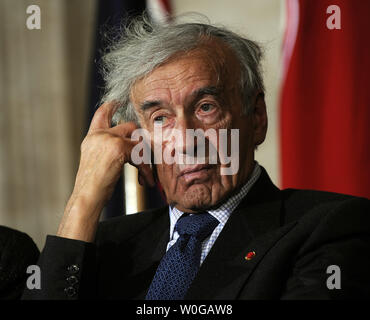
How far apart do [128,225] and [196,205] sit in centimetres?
50

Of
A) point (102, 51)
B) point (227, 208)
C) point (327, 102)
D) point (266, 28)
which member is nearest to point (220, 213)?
point (227, 208)

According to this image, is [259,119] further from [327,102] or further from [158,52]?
[327,102]

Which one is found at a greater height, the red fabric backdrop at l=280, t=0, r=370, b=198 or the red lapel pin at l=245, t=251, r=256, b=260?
the red fabric backdrop at l=280, t=0, r=370, b=198

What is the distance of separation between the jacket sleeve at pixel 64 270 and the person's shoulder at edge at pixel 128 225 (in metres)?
0.38

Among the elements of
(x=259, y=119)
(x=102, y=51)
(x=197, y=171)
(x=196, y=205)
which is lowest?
(x=196, y=205)

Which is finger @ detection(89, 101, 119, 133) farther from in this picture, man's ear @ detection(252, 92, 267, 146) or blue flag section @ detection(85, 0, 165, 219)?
blue flag section @ detection(85, 0, 165, 219)

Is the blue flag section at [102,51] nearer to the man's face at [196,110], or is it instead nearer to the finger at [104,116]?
the finger at [104,116]

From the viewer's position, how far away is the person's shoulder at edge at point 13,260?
86.1 inches

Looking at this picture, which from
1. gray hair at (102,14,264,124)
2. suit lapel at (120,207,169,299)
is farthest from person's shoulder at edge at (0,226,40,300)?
gray hair at (102,14,264,124)

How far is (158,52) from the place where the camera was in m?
2.10

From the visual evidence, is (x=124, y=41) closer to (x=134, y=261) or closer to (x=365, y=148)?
(x=134, y=261)

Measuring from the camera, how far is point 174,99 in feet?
6.78

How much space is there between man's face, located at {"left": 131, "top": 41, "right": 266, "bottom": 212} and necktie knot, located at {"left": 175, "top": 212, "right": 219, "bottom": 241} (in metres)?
0.04

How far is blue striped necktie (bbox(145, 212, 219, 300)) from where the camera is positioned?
6.38 ft
